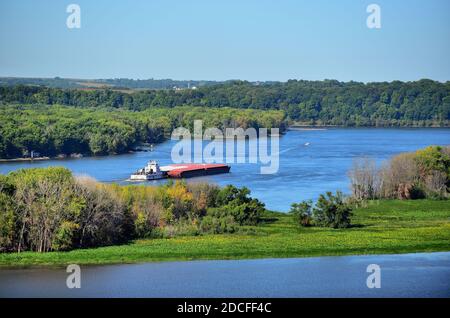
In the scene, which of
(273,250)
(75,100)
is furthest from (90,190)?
(75,100)

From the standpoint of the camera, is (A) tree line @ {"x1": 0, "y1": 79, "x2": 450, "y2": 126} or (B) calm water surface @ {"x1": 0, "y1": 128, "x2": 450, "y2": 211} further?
(A) tree line @ {"x1": 0, "y1": 79, "x2": 450, "y2": 126}

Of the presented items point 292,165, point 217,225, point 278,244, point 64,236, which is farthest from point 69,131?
point 64,236

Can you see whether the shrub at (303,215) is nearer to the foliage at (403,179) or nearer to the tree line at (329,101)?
the foliage at (403,179)

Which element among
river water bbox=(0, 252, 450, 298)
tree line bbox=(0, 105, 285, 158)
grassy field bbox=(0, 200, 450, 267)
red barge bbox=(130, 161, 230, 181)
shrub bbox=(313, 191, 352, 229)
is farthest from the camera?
tree line bbox=(0, 105, 285, 158)

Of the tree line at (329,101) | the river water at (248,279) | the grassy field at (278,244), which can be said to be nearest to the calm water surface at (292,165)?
the grassy field at (278,244)

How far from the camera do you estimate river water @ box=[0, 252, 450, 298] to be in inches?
658

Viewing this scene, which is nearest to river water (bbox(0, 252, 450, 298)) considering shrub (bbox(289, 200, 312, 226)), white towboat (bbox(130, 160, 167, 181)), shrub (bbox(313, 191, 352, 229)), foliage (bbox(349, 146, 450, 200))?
shrub (bbox(313, 191, 352, 229))

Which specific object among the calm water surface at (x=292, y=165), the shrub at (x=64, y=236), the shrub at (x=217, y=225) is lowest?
the calm water surface at (x=292, y=165)

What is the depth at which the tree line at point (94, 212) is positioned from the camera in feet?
64.3

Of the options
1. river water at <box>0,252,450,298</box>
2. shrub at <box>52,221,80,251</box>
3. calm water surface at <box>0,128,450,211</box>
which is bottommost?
calm water surface at <box>0,128,450,211</box>

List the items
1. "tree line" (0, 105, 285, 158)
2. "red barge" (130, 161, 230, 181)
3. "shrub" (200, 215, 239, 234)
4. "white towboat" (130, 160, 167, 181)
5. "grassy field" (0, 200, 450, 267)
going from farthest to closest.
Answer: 1. "tree line" (0, 105, 285, 158)
2. "red barge" (130, 161, 230, 181)
3. "white towboat" (130, 160, 167, 181)
4. "shrub" (200, 215, 239, 234)
5. "grassy field" (0, 200, 450, 267)

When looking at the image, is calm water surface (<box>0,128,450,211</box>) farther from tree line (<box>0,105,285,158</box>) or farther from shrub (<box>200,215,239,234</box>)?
shrub (<box>200,215,239,234</box>)

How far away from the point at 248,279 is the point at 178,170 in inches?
789
